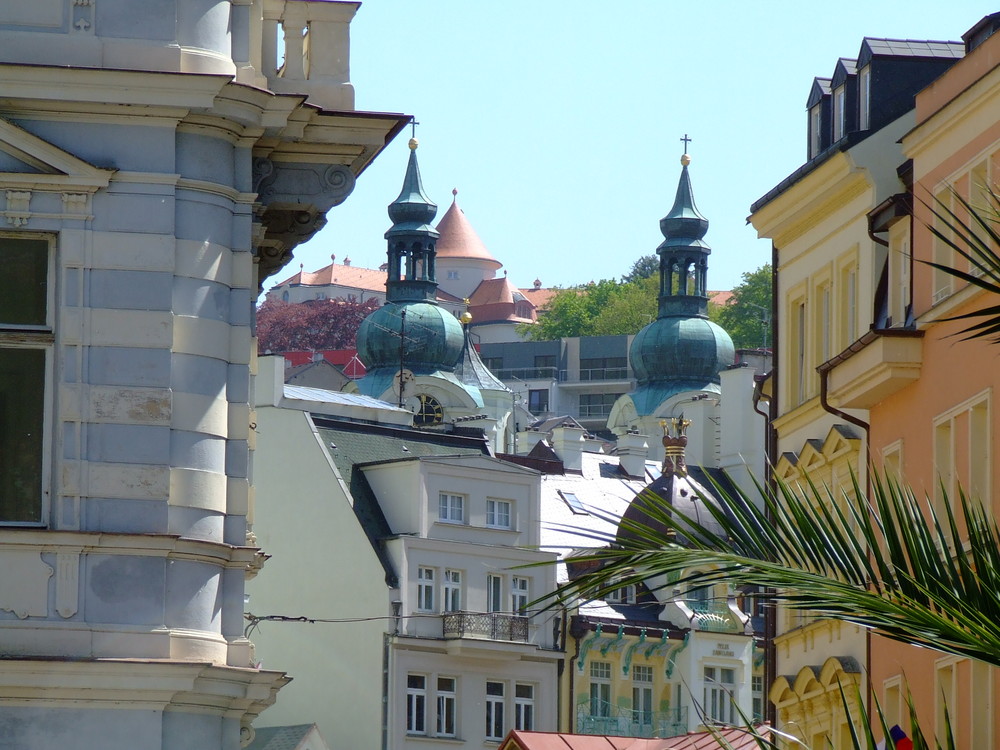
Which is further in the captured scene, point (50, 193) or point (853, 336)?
point (853, 336)

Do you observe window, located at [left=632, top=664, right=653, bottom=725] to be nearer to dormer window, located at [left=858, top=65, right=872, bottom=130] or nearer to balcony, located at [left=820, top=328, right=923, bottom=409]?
dormer window, located at [left=858, top=65, right=872, bottom=130]

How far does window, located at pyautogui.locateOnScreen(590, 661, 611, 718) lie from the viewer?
6400 centimetres

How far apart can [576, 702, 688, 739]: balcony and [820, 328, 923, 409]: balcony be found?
35037 mm

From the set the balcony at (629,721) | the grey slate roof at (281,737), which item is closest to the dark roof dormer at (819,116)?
the grey slate roof at (281,737)

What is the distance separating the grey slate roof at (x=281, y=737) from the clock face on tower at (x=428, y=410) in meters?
58.0

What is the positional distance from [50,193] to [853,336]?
16.0 metres

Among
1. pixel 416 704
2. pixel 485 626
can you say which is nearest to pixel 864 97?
pixel 416 704

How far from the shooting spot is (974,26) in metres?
28.7

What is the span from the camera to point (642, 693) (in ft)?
216

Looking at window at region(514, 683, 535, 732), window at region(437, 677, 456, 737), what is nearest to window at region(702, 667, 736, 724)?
window at region(514, 683, 535, 732)

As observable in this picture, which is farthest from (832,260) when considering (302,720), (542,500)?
(542,500)

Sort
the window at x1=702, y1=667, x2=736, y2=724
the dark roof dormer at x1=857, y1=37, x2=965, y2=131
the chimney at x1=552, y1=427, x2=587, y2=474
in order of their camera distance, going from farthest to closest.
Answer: the chimney at x1=552, y1=427, x2=587, y2=474
the window at x1=702, y1=667, x2=736, y2=724
the dark roof dormer at x1=857, y1=37, x2=965, y2=131

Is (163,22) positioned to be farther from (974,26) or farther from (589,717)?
(589,717)

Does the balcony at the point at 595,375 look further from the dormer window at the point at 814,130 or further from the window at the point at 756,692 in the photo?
the dormer window at the point at 814,130
